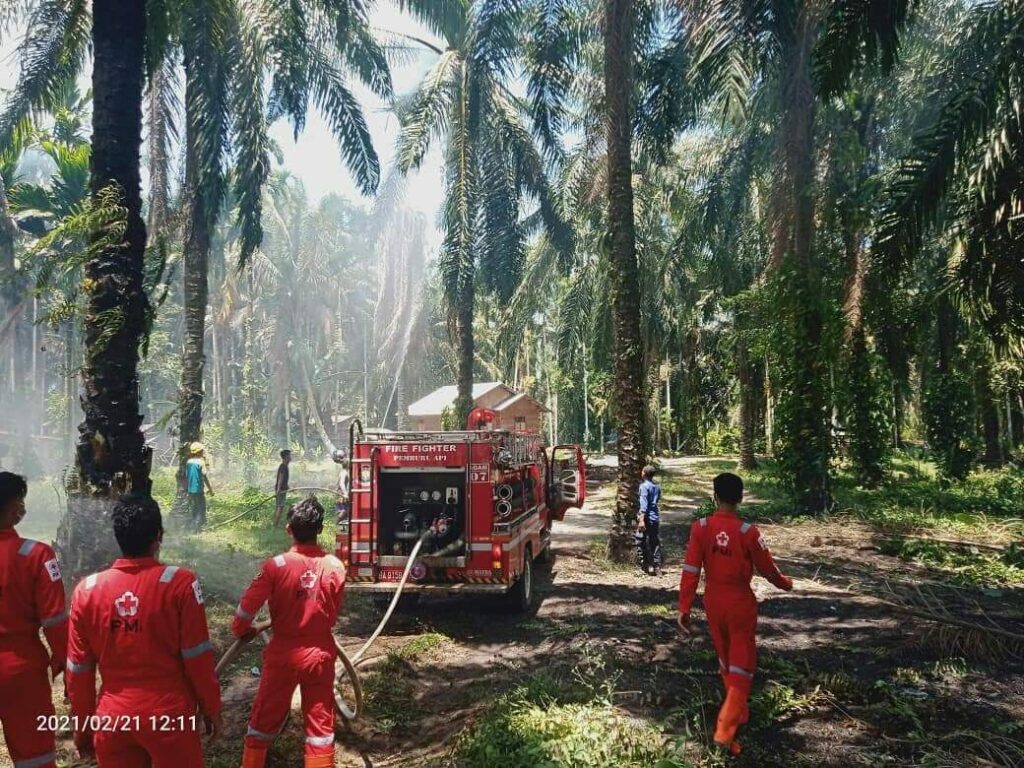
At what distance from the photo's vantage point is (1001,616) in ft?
24.6

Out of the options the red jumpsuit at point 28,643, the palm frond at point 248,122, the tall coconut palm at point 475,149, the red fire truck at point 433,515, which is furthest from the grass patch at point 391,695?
the tall coconut palm at point 475,149

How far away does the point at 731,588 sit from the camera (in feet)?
15.8

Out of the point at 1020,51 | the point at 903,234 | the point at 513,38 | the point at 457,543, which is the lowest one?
the point at 457,543

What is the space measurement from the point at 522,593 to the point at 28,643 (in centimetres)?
579

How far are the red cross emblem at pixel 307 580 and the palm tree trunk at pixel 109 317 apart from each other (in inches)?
145

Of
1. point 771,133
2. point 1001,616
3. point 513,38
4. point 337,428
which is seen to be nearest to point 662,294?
point 771,133

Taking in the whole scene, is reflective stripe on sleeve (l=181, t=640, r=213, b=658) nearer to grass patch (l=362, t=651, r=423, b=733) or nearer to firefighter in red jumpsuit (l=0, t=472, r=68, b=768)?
firefighter in red jumpsuit (l=0, t=472, r=68, b=768)

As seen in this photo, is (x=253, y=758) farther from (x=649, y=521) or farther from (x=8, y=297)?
(x=8, y=297)

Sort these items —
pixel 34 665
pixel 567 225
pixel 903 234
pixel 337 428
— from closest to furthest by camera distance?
pixel 34 665 → pixel 903 234 → pixel 567 225 → pixel 337 428

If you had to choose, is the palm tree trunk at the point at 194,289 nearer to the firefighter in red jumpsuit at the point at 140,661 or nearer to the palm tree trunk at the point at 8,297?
the palm tree trunk at the point at 8,297

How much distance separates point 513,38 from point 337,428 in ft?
137

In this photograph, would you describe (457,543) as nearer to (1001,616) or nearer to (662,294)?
(1001,616)

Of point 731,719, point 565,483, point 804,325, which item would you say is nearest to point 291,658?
point 731,719

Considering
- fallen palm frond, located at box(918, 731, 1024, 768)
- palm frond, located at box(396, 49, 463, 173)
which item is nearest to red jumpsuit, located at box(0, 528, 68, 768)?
fallen palm frond, located at box(918, 731, 1024, 768)
